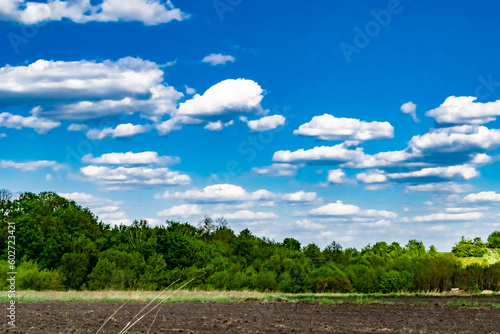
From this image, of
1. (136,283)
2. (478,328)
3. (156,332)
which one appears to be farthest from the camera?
(136,283)

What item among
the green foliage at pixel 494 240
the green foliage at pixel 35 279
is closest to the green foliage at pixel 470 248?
the green foliage at pixel 494 240

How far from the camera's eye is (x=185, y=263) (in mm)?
52812

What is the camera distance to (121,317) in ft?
57.8

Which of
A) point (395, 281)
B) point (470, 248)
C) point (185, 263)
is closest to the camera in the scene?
point (395, 281)

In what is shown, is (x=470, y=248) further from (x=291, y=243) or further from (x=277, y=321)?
(x=277, y=321)

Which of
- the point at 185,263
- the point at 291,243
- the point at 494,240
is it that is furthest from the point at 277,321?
the point at 494,240

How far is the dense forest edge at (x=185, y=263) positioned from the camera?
149 ft

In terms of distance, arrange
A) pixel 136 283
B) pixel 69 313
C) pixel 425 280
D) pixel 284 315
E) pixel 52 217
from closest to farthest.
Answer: pixel 69 313, pixel 284 315, pixel 425 280, pixel 136 283, pixel 52 217

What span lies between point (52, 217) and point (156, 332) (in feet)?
159

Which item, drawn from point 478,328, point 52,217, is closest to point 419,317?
point 478,328

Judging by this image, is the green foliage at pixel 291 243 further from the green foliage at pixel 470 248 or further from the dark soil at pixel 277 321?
the dark soil at pixel 277 321

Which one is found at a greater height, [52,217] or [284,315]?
[52,217]

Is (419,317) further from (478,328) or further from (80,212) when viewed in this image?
(80,212)

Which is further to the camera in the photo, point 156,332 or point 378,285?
point 378,285
